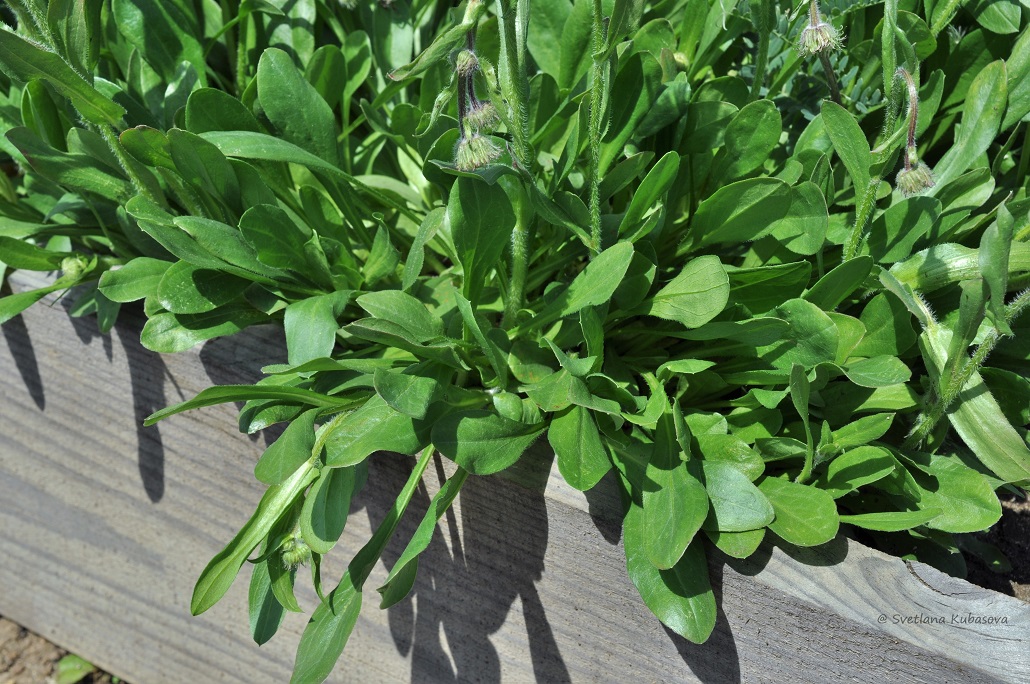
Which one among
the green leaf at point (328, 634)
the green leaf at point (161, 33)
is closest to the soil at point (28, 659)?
the green leaf at point (328, 634)

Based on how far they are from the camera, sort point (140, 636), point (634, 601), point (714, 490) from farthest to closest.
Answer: point (140, 636) → point (634, 601) → point (714, 490)

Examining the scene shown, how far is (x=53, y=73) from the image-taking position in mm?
1003

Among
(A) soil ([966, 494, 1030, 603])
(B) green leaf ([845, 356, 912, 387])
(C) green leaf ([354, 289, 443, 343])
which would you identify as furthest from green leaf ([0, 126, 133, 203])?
(A) soil ([966, 494, 1030, 603])

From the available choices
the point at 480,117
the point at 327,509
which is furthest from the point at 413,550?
the point at 480,117

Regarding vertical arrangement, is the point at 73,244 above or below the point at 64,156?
below

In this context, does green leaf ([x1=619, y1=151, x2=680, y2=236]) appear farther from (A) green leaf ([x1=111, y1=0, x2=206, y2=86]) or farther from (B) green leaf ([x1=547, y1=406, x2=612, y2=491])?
(A) green leaf ([x1=111, y1=0, x2=206, y2=86])

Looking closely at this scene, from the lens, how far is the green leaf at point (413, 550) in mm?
938

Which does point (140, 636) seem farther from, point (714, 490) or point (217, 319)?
point (714, 490)

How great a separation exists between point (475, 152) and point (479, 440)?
32cm

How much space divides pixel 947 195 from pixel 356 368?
0.83m

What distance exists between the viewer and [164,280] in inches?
41.0

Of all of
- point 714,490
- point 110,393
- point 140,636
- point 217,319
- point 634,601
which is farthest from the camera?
point 140,636

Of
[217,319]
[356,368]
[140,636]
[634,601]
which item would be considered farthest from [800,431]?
[140,636]

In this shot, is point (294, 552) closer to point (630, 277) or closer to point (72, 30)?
point (630, 277)
